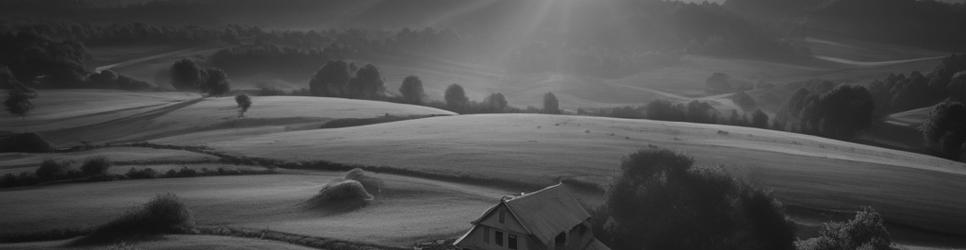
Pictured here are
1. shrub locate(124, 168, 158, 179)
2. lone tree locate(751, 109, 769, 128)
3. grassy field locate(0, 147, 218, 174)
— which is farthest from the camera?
lone tree locate(751, 109, 769, 128)

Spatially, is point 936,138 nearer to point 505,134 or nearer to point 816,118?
point 816,118

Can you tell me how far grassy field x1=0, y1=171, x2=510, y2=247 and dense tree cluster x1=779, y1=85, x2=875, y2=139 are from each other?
249 feet

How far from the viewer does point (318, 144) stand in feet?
203

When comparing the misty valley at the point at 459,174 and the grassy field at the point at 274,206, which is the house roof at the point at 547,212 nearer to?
the misty valley at the point at 459,174

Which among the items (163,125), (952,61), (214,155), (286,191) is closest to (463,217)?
(286,191)

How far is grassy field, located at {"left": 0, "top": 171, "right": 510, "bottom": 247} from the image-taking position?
32594mm

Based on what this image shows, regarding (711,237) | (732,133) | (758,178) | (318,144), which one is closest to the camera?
(711,237)

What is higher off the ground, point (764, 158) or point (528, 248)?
point (764, 158)

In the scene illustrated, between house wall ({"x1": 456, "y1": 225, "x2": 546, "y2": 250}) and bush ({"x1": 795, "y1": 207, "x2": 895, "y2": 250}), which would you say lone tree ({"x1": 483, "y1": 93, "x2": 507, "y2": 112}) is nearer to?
house wall ({"x1": 456, "y1": 225, "x2": 546, "y2": 250})

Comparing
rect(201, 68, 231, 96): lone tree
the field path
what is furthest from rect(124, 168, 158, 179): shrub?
rect(201, 68, 231, 96): lone tree

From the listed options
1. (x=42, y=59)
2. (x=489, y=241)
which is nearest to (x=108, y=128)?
(x=489, y=241)

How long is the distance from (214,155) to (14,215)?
908 inches

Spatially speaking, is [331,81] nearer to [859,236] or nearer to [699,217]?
[699,217]

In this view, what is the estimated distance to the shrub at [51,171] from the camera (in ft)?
146
